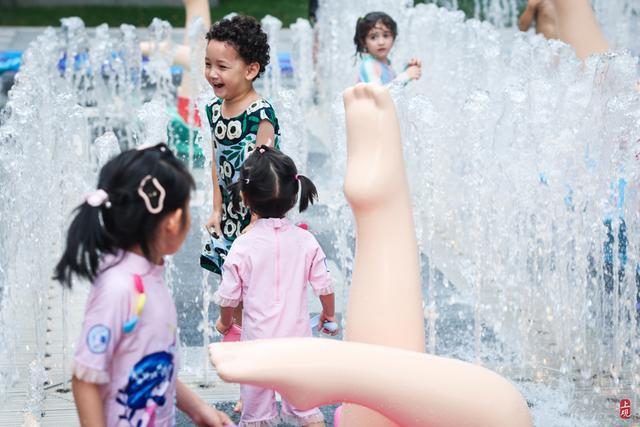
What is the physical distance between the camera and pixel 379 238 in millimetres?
3369

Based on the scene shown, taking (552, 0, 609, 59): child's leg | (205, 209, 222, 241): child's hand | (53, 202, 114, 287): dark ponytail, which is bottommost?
(205, 209, 222, 241): child's hand

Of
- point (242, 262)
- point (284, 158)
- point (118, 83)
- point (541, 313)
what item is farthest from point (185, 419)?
point (118, 83)

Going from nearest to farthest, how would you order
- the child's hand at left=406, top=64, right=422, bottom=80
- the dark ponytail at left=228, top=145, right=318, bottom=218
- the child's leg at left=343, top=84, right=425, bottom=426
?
1. the child's leg at left=343, top=84, right=425, bottom=426
2. the dark ponytail at left=228, top=145, right=318, bottom=218
3. the child's hand at left=406, top=64, right=422, bottom=80

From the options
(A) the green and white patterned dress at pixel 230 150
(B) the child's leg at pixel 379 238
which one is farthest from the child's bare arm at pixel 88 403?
(A) the green and white patterned dress at pixel 230 150

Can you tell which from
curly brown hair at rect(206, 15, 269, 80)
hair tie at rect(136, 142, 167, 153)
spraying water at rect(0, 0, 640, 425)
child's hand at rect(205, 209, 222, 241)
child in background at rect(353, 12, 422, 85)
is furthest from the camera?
child in background at rect(353, 12, 422, 85)

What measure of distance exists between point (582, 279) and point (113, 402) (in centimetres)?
327

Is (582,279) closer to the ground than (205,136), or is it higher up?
closer to the ground

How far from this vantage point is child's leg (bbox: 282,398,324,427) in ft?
12.5

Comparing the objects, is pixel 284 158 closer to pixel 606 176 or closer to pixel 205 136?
pixel 606 176

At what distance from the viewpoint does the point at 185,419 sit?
169 inches

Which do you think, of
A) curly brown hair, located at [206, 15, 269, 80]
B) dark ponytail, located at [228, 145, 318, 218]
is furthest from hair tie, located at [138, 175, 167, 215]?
curly brown hair, located at [206, 15, 269, 80]

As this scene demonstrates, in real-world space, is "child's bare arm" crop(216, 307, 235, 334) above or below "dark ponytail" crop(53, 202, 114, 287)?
below

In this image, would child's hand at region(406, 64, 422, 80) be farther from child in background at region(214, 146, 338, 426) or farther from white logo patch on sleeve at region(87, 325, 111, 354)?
white logo patch on sleeve at region(87, 325, 111, 354)

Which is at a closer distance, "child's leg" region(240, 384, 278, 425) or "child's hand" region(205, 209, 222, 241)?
"child's leg" region(240, 384, 278, 425)
